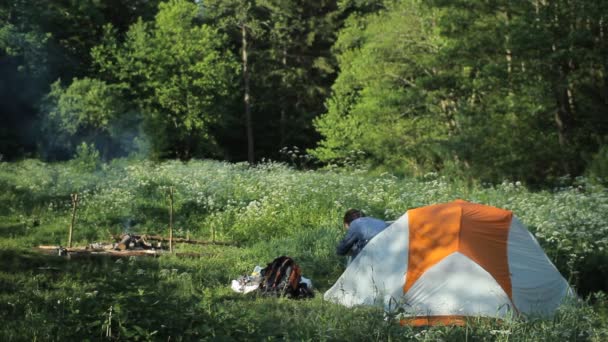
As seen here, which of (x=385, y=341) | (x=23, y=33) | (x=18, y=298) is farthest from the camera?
(x=23, y=33)

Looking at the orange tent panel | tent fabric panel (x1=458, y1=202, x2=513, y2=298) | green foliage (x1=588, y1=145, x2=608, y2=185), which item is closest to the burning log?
the orange tent panel

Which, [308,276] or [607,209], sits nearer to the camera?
[308,276]

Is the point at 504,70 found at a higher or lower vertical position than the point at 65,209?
higher

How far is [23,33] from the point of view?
32.7 metres

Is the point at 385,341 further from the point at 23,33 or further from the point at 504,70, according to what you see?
the point at 23,33

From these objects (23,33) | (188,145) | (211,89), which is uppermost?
(23,33)

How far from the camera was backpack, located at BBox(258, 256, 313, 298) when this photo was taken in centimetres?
878

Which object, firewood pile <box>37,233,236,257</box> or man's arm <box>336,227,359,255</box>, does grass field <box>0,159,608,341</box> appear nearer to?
firewood pile <box>37,233,236,257</box>

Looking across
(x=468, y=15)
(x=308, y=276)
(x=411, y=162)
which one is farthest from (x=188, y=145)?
(x=308, y=276)

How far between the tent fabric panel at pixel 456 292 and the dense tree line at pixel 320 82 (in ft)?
32.9

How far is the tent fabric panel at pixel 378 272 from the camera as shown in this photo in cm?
832

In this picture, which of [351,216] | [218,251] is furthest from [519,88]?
[351,216]

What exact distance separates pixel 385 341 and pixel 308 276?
426 centimetres

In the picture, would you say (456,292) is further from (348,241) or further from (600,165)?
(600,165)
